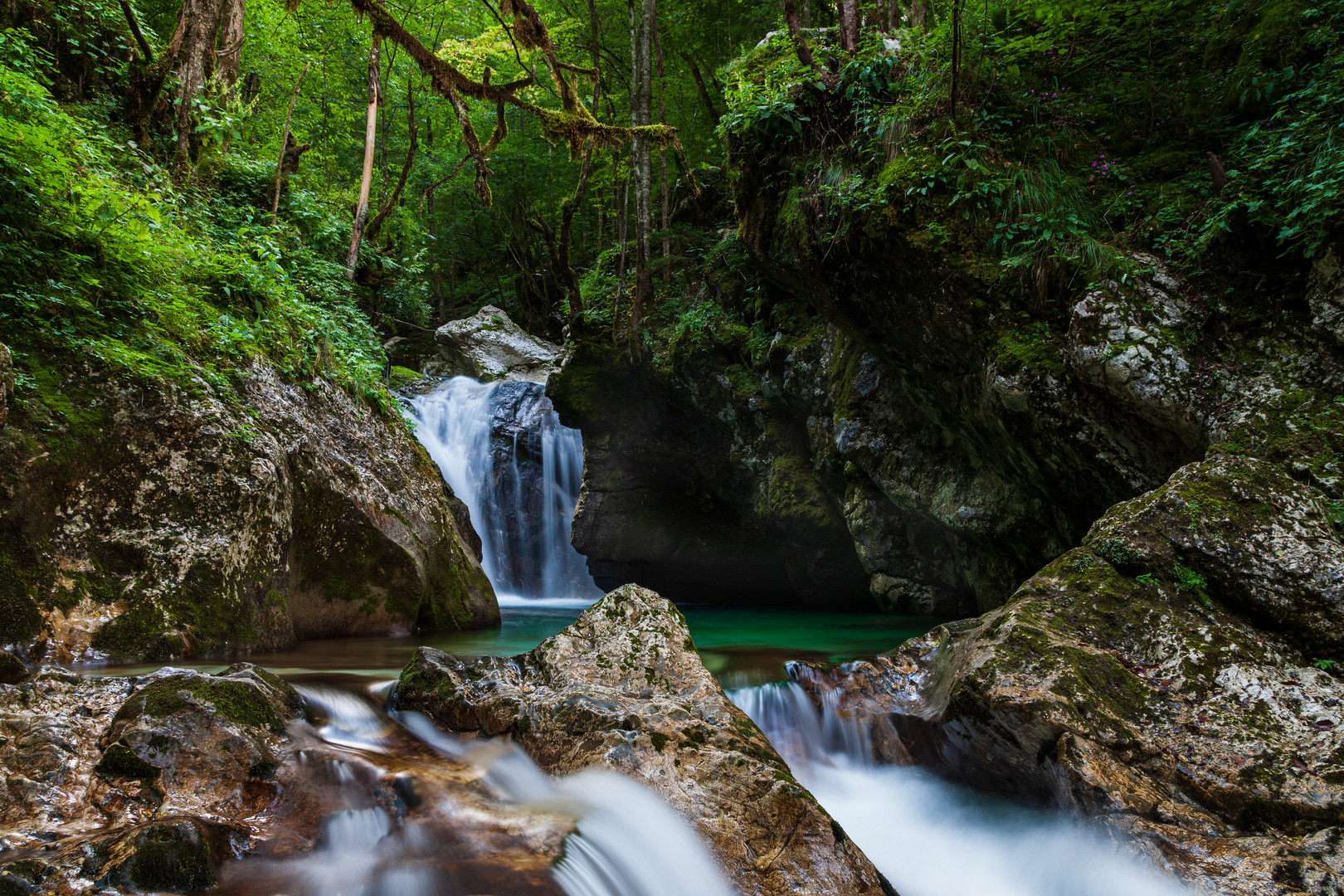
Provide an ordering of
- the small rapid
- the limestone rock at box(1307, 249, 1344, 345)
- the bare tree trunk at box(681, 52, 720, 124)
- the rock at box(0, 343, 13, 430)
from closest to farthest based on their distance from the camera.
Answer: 1. the small rapid
2. the rock at box(0, 343, 13, 430)
3. the limestone rock at box(1307, 249, 1344, 345)
4. the bare tree trunk at box(681, 52, 720, 124)

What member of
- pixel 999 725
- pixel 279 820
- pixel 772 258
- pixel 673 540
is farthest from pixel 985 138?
pixel 673 540

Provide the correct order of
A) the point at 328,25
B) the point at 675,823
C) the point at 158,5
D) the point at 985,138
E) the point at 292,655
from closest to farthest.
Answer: the point at 675,823 < the point at 292,655 < the point at 985,138 < the point at 158,5 < the point at 328,25

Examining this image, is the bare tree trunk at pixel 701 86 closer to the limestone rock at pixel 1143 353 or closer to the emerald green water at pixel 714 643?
the emerald green water at pixel 714 643

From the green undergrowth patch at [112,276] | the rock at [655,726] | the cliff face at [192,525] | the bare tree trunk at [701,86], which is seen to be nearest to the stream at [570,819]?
the rock at [655,726]

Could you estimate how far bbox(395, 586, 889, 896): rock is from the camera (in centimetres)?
311

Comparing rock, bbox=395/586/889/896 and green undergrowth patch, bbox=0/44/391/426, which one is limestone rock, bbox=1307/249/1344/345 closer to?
rock, bbox=395/586/889/896

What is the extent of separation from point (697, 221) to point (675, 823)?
40.3 ft

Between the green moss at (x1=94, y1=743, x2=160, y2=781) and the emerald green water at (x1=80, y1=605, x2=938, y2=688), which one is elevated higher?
the green moss at (x1=94, y1=743, x2=160, y2=781)

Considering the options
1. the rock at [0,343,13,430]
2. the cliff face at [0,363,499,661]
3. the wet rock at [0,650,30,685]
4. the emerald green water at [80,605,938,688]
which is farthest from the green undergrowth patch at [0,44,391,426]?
the emerald green water at [80,605,938,688]

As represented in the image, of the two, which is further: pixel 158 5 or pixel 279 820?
pixel 158 5

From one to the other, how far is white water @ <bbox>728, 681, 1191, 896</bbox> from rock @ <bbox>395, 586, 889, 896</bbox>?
1.07 metres

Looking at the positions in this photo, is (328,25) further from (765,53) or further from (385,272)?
(765,53)

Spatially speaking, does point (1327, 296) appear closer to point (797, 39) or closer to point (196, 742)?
point (797, 39)

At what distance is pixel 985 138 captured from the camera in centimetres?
675
